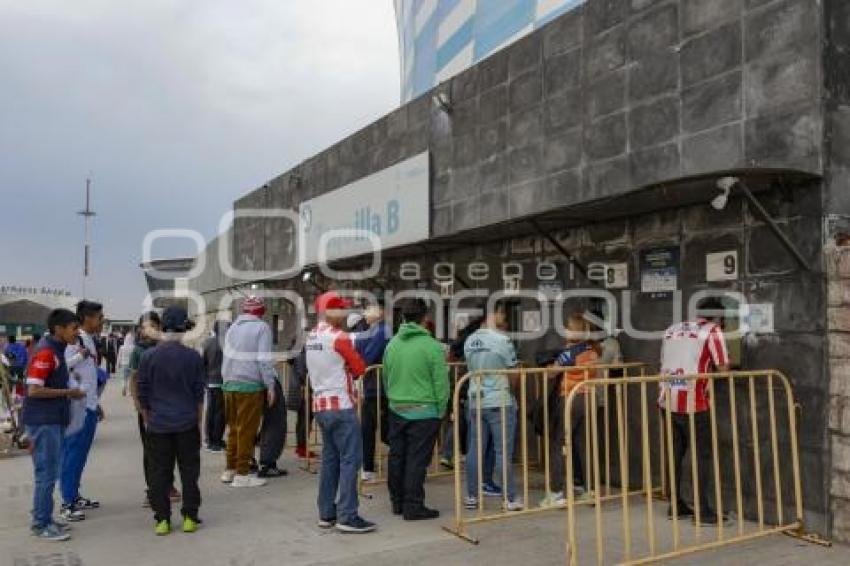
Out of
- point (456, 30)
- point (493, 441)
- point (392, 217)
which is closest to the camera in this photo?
point (493, 441)

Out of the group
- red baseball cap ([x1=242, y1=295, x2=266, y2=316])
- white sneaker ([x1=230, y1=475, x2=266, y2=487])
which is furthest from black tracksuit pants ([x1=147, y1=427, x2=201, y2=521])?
red baseball cap ([x1=242, y1=295, x2=266, y2=316])

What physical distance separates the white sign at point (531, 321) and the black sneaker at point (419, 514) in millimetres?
2805

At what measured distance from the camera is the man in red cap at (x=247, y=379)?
7180mm

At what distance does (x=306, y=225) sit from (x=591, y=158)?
7.50 m

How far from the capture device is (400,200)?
10328mm

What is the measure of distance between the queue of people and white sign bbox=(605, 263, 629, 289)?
1.92 ft

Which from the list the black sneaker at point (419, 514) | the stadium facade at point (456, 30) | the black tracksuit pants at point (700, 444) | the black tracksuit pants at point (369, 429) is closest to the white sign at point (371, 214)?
the stadium facade at point (456, 30)

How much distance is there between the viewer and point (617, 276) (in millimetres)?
7164

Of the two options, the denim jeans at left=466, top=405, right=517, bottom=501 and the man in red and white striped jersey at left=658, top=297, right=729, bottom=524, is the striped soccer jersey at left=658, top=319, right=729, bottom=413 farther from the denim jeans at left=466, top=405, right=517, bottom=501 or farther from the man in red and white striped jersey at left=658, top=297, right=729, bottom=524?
the denim jeans at left=466, top=405, right=517, bottom=501

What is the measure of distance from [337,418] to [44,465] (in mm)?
2092

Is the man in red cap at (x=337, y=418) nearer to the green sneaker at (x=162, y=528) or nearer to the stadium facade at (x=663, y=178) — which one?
the green sneaker at (x=162, y=528)

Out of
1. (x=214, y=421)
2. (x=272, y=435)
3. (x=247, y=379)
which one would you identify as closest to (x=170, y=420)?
(x=247, y=379)

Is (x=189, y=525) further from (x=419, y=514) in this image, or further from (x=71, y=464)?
(x=419, y=514)

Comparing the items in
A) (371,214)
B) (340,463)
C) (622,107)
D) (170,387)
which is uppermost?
(622,107)
